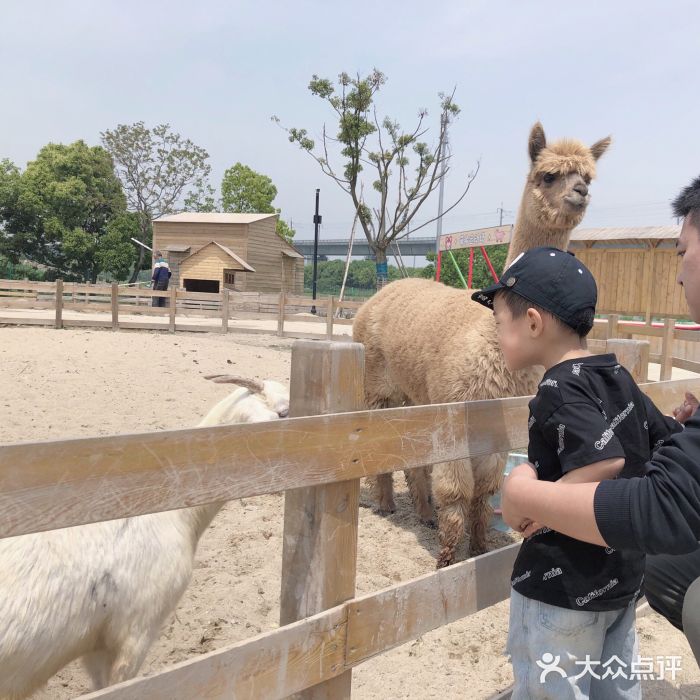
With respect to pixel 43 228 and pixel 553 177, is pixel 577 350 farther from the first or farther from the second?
pixel 43 228

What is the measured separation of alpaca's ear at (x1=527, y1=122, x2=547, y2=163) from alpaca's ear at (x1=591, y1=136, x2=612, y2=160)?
41cm

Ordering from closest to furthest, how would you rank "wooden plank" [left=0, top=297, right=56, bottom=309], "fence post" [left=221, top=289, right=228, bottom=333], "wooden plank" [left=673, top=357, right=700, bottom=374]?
1. "wooden plank" [left=673, top=357, right=700, bottom=374]
2. "wooden plank" [left=0, top=297, right=56, bottom=309]
3. "fence post" [left=221, top=289, right=228, bottom=333]

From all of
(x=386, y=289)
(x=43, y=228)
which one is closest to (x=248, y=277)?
(x=43, y=228)

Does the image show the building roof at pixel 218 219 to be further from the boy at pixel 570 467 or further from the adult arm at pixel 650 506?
the adult arm at pixel 650 506

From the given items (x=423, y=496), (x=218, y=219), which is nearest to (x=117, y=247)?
(x=218, y=219)

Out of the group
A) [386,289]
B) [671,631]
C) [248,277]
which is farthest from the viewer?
[248,277]

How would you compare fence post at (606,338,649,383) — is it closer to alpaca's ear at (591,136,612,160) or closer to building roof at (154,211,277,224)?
alpaca's ear at (591,136,612,160)

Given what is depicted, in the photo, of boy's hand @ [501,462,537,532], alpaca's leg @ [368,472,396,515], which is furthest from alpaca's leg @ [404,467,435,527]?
boy's hand @ [501,462,537,532]

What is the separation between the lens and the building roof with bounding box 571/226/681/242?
14.0 metres

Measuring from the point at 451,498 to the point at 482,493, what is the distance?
33 centimetres

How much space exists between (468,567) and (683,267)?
1.30 meters

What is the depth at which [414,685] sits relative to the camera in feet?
9.70

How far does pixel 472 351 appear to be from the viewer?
407cm

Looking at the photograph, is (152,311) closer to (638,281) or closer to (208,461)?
(638,281)
